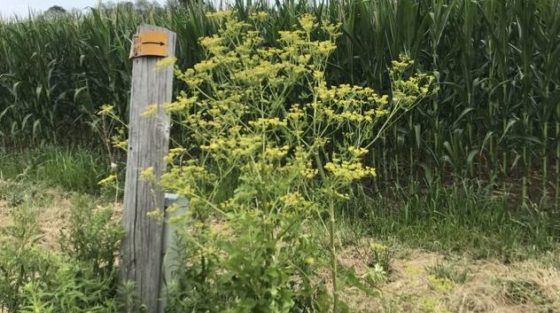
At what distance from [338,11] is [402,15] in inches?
29.3

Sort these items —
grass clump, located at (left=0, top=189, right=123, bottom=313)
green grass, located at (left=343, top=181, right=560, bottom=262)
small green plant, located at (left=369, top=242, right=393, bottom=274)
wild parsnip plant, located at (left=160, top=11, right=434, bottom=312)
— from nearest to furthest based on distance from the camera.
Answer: wild parsnip plant, located at (left=160, top=11, right=434, bottom=312) < grass clump, located at (left=0, top=189, right=123, bottom=313) < small green plant, located at (left=369, top=242, right=393, bottom=274) < green grass, located at (left=343, top=181, right=560, bottom=262)

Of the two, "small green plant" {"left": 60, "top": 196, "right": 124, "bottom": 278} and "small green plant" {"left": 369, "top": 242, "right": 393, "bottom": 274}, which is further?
"small green plant" {"left": 369, "top": 242, "right": 393, "bottom": 274}

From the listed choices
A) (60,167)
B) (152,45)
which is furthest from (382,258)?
(60,167)

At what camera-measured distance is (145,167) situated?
9.62ft

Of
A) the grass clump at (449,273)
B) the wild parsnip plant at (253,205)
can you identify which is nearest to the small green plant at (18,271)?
the wild parsnip plant at (253,205)

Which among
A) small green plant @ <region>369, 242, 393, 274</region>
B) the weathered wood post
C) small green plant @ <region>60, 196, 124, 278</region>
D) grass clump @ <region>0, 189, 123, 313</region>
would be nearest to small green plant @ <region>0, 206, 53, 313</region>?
grass clump @ <region>0, 189, 123, 313</region>

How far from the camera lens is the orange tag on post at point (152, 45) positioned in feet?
9.71

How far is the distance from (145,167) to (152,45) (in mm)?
588

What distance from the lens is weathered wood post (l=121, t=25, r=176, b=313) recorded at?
2943 millimetres

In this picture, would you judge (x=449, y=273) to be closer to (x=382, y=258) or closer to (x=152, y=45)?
(x=382, y=258)

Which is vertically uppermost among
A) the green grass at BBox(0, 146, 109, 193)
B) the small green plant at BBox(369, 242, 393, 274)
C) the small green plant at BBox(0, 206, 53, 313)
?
the small green plant at BBox(0, 206, 53, 313)

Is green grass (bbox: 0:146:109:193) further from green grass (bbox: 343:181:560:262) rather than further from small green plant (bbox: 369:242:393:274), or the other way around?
small green plant (bbox: 369:242:393:274)

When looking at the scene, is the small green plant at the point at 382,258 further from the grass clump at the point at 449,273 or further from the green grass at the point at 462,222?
the green grass at the point at 462,222

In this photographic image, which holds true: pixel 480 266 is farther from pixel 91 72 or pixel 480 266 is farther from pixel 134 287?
pixel 91 72
